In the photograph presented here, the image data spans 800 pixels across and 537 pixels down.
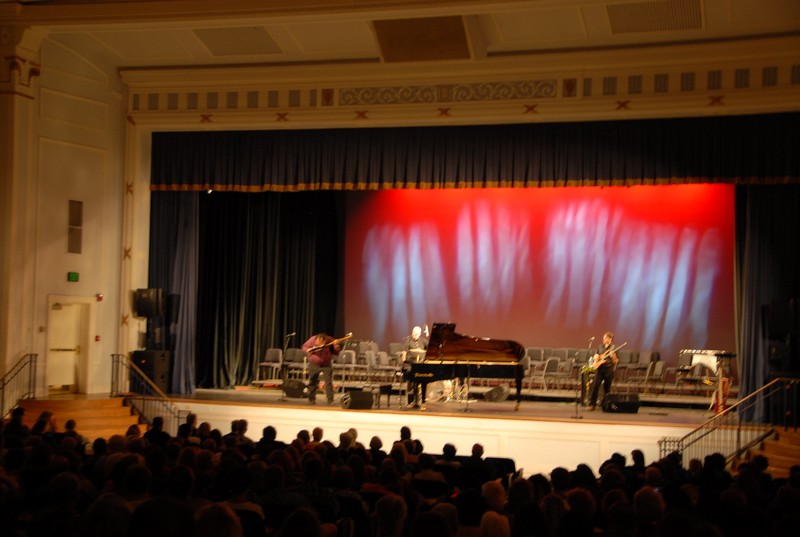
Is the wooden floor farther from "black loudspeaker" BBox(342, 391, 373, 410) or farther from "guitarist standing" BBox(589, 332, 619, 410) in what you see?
"guitarist standing" BBox(589, 332, 619, 410)

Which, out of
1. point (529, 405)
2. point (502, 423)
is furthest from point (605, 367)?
point (502, 423)

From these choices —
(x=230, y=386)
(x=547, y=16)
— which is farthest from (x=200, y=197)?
(x=547, y=16)

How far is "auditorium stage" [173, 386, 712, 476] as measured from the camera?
1286cm

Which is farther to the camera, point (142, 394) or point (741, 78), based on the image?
point (142, 394)

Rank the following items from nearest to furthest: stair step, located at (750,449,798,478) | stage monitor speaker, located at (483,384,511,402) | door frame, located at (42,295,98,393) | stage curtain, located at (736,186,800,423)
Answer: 1. stair step, located at (750,449,798,478)
2. stage curtain, located at (736,186,800,423)
3. stage monitor speaker, located at (483,384,511,402)
4. door frame, located at (42,295,98,393)

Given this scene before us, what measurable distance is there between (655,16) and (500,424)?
641cm

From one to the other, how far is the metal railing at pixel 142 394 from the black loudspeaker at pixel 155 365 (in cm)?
10

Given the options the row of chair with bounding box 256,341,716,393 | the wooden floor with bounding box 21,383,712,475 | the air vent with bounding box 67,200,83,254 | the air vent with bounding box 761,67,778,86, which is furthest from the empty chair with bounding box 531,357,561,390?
the air vent with bounding box 67,200,83,254

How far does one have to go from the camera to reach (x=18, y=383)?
14.3 metres

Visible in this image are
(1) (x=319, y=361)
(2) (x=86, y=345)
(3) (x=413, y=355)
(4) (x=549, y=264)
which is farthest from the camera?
(4) (x=549, y=264)

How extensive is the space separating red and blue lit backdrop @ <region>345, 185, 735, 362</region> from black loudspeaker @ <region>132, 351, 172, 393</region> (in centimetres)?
481

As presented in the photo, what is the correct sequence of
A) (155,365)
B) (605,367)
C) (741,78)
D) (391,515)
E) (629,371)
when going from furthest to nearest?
1. (629,371)
2. (155,365)
3. (605,367)
4. (741,78)
5. (391,515)

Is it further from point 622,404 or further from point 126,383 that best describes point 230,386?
point 622,404

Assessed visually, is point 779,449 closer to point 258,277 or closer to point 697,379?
point 697,379
